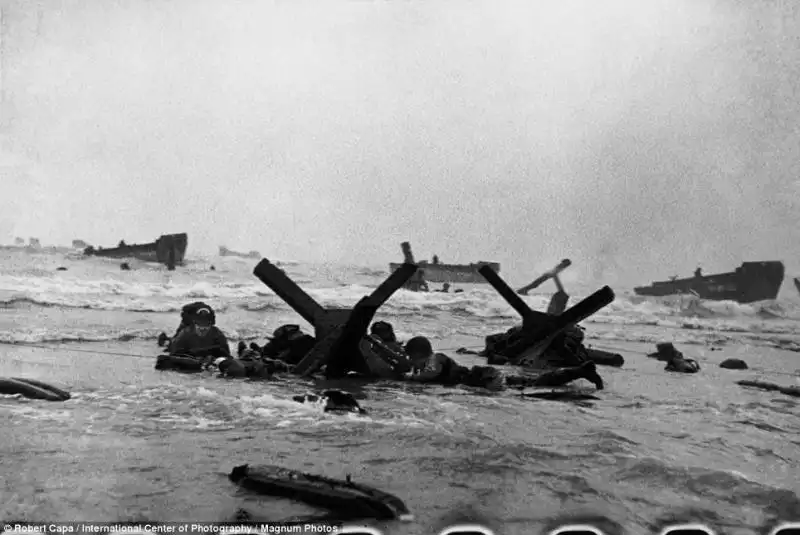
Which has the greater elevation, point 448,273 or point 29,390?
point 448,273

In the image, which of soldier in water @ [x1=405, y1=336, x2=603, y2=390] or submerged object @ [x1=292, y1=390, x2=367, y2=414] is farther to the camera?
soldier in water @ [x1=405, y1=336, x2=603, y2=390]

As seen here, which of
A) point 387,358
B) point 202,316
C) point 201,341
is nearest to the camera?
point 387,358

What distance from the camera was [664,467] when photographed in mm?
4109

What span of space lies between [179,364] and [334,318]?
2.00 meters

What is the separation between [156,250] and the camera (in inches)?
806

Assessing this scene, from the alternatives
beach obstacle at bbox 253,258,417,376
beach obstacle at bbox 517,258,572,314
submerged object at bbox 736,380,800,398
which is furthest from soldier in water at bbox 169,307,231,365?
beach obstacle at bbox 517,258,572,314

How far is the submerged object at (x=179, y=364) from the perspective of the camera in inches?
303

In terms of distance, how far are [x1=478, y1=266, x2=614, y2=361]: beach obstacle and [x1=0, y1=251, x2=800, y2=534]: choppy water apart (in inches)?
39.4

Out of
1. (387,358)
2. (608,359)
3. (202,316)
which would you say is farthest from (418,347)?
(608,359)

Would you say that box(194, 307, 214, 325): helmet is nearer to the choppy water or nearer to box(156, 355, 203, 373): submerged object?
box(156, 355, 203, 373): submerged object

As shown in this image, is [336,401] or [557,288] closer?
[336,401]

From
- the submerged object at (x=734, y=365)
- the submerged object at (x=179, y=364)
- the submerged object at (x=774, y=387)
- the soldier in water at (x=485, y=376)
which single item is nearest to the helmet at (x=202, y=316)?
the submerged object at (x=179, y=364)

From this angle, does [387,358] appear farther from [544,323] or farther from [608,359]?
[608,359]

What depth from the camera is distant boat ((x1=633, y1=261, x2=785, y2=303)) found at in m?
24.5
